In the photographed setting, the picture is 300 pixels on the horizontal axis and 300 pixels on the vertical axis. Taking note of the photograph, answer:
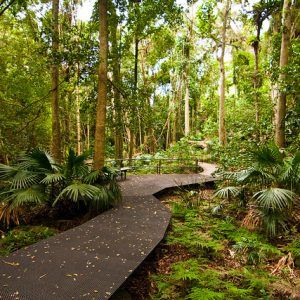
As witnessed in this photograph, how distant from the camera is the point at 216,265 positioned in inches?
197

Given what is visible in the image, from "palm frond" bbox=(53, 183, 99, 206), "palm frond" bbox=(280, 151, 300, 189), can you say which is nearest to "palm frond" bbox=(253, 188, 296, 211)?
"palm frond" bbox=(280, 151, 300, 189)

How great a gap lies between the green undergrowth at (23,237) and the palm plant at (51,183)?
1.18 feet

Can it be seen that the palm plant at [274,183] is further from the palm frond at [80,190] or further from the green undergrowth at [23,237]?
the green undergrowth at [23,237]

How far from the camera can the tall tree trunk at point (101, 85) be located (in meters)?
7.57

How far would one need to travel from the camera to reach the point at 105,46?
764cm

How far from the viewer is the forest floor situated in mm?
4086

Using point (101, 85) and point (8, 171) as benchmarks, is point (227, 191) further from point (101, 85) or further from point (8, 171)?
point (8, 171)

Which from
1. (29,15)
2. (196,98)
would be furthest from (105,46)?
(196,98)

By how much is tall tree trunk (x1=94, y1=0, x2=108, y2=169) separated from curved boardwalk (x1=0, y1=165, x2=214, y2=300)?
1.91 meters

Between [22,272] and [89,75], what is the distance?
6.96 m

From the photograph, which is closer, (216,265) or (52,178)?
(216,265)

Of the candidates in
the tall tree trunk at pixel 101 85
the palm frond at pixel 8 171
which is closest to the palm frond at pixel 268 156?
the tall tree trunk at pixel 101 85

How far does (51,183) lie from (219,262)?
4.10m

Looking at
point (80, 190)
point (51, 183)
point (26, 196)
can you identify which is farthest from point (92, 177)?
point (26, 196)
